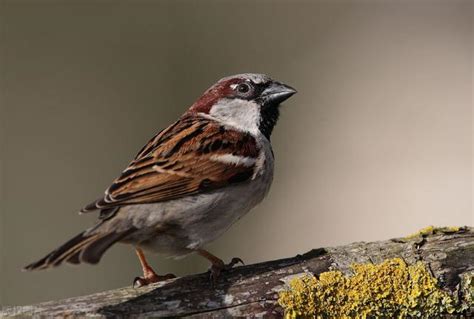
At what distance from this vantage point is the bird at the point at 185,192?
10.2 ft

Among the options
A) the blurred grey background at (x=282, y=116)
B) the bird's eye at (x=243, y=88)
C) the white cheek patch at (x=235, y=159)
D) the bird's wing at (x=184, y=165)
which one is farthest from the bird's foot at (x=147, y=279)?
the blurred grey background at (x=282, y=116)

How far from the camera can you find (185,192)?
3.29 metres

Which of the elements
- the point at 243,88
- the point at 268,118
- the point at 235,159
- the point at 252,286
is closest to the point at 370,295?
the point at 252,286

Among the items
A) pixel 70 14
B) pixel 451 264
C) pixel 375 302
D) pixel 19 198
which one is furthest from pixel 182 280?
pixel 70 14

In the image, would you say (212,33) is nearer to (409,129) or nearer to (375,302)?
(409,129)

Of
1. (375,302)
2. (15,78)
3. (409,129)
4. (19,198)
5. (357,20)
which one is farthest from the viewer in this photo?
(357,20)

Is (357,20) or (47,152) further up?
(357,20)

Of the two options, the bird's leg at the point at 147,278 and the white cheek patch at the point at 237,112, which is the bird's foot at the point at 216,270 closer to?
the bird's leg at the point at 147,278

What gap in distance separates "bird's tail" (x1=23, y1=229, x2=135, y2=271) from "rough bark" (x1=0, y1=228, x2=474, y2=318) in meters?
0.14

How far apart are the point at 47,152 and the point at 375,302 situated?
3.71 m

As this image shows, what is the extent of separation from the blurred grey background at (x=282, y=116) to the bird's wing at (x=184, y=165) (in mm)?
1782

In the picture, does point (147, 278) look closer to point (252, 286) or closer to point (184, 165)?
point (184, 165)

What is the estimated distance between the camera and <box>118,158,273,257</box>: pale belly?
3.18 m

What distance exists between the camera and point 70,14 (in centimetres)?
629
